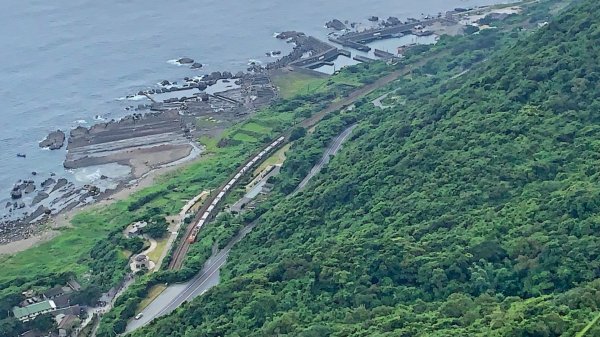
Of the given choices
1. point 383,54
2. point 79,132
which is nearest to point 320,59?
point 383,54

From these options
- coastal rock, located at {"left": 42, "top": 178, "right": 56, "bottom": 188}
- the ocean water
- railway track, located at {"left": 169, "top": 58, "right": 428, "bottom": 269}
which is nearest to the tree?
railway track, located at {"left": 169, "top": 58, "right": 428, "bottom": 269}

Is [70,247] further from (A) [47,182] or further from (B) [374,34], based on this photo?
(B) [374,34]

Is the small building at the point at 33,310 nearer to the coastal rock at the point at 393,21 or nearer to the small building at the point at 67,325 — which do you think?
the small building at the point at 67,325

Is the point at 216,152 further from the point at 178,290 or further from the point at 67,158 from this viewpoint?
the point at 178,290

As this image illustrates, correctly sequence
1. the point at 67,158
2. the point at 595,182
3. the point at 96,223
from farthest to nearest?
the point at 67,158 < the point at 96,223 < the point at 595,182

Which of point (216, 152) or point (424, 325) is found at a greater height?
point (424, 325)

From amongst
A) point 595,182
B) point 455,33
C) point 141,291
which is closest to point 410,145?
point 595,182
